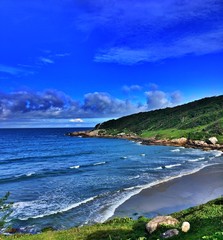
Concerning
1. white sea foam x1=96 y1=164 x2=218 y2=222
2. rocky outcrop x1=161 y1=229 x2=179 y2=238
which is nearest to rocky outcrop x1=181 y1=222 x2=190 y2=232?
rocky outcrop x1=161 y1=229 x2=179 y2=238

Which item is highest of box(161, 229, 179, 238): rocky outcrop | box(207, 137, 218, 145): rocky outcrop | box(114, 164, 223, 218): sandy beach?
box(207, 137, 218, 145): rocky outcrop

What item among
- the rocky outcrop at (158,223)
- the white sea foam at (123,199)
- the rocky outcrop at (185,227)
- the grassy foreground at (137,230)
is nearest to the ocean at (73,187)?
the white sea foam at (123,199)

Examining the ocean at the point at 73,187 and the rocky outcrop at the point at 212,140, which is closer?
the ocean at the point at 73,187

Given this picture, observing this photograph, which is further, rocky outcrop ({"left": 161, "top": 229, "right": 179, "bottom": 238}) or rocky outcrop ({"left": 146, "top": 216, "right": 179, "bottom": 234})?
rocky outcrop ({"left": 146, "top": 216, "right": 179, "bottom": 234})

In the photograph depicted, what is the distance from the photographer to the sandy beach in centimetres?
3606

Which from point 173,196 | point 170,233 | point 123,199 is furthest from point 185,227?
point 173,196

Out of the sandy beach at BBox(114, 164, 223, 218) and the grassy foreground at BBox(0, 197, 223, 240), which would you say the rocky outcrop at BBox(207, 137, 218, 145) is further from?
the grassy foreground at BBox(0, 197, 223, 240)

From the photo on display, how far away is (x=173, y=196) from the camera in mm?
42750

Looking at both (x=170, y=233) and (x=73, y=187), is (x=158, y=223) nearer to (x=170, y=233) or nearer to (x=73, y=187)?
(x=170, y=233)

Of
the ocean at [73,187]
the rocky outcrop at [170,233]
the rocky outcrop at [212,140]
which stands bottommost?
the ocean at [73,187]

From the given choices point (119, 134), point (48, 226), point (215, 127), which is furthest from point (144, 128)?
point (48, 226)

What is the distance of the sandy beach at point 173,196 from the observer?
36062 mm

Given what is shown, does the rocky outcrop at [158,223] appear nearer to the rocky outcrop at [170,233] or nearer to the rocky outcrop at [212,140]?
the rocky outcrop at [170,233]

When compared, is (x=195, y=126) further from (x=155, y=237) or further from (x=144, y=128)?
(x=155, y=237)
